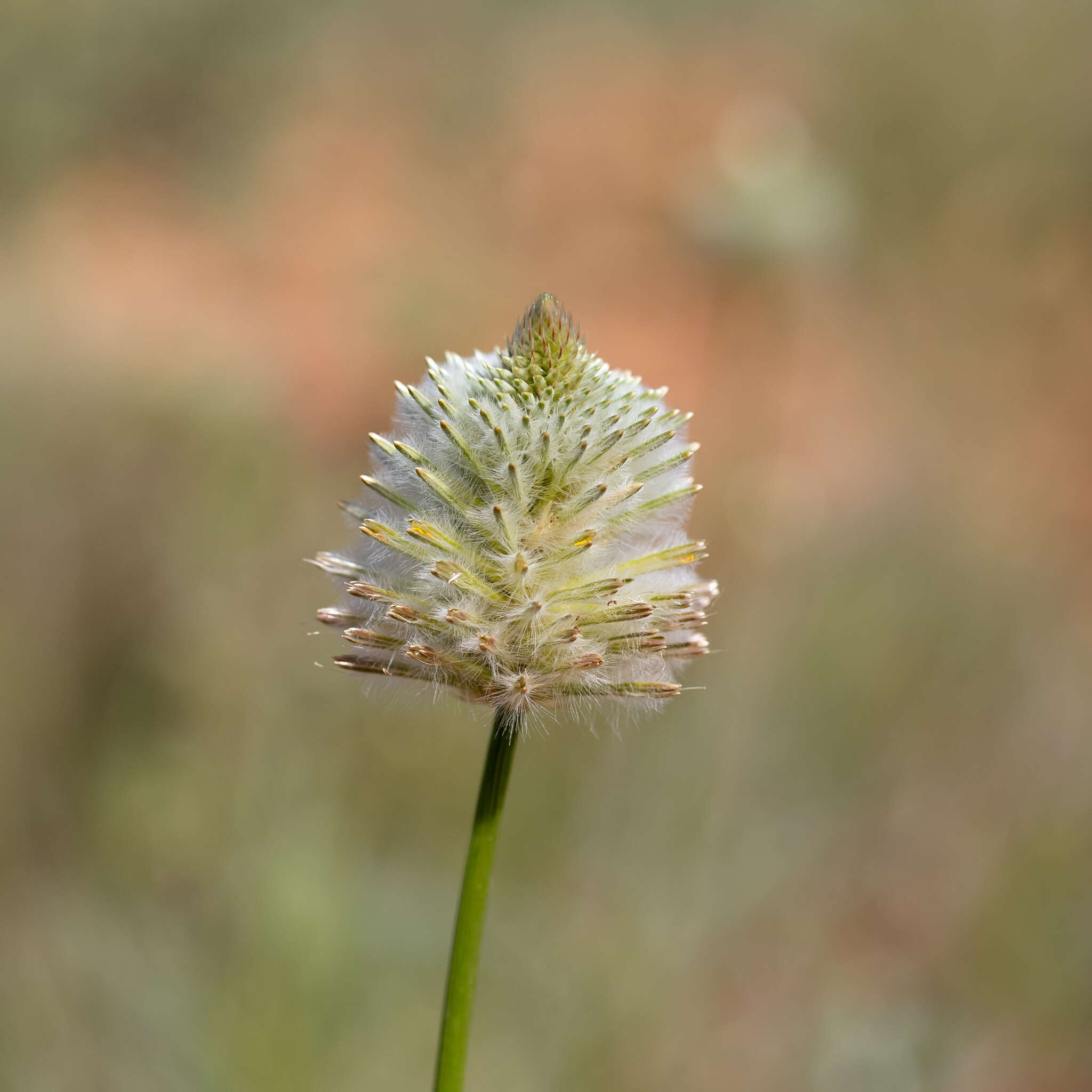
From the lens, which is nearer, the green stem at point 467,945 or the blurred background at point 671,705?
the green stem at point 467,945

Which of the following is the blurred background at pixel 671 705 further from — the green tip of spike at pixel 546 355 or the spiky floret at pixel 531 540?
the green tip of spike at pixel 546 355

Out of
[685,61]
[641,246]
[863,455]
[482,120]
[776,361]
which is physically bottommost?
[863,455]

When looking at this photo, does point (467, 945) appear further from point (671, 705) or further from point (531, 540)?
point (671, 705)

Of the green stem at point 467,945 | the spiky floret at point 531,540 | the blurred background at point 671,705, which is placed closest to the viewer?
the green stem at point 467,945

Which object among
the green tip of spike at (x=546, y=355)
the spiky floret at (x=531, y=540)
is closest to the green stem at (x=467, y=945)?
the spiky floret at (x=531, y=540)

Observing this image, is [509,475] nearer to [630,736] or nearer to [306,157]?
[630,736]

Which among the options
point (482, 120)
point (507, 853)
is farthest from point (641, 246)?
point (507, 853)

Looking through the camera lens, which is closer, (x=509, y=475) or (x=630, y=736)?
(x=509, y=475)
